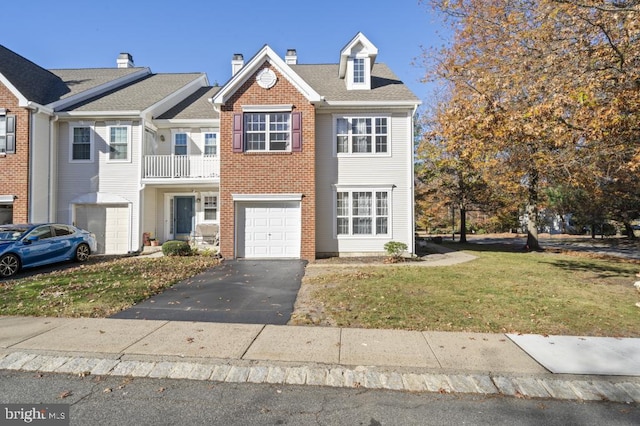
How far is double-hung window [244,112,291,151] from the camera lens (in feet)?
45.3

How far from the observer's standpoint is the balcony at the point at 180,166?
50.3 feet

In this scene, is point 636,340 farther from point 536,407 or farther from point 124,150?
point 124,150

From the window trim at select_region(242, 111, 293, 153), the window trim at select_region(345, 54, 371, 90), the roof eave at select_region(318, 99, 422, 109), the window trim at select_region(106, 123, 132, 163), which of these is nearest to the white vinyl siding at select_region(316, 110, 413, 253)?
the roof eave at select_region(318, 99, 422, 109)

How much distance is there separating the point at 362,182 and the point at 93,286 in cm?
990

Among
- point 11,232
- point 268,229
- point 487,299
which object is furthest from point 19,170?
point 487,299

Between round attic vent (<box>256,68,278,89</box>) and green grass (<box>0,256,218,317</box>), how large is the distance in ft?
23.6

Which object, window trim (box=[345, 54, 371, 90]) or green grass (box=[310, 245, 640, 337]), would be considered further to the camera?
window trim (box=[345, 54, 371, 90])

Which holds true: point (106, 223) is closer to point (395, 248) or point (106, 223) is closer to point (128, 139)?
point (128, 139)

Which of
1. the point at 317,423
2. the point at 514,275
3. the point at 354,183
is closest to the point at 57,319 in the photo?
the point at 317,423

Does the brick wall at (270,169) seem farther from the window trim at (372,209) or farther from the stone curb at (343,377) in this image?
the stone curb at (343,377)

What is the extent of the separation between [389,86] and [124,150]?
12196 millimetres

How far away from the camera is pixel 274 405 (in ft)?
11.8

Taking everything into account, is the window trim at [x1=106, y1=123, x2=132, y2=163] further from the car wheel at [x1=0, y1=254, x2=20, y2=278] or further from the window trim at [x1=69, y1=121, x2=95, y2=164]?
the car wheel at [x1=0, y1=254, x2=20, y2=278]

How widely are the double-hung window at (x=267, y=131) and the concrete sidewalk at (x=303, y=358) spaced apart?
30.1 ft
